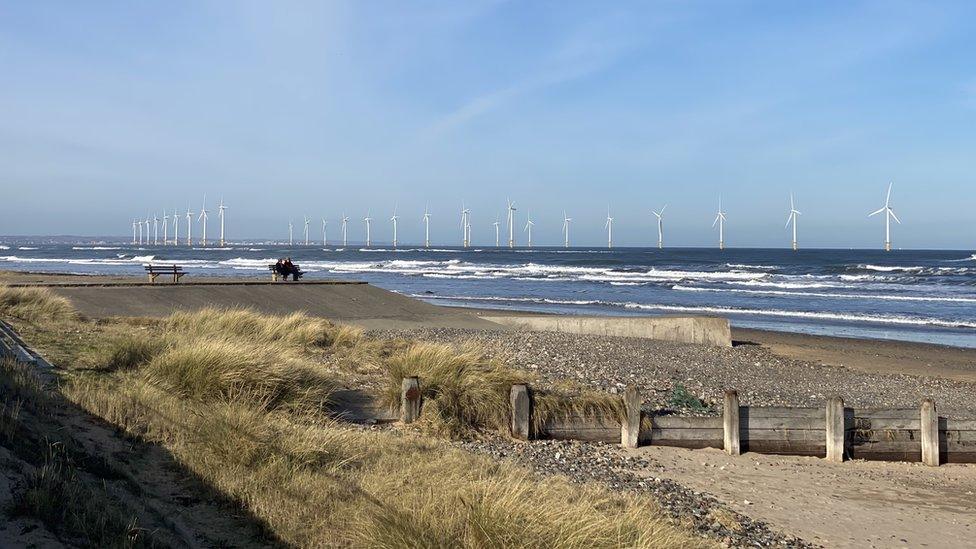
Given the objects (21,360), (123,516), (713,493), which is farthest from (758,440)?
(21,360)

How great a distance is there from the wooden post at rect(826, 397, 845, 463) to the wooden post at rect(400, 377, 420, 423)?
5.30 meters

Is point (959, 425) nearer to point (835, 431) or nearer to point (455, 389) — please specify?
point (835, 431)

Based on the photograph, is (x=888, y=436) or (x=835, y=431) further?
(x=888, y=436)

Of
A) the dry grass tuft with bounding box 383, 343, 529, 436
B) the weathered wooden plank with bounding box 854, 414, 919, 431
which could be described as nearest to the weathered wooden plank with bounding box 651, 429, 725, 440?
the weathered wooden plank with bounding box 854, 414, 919, 431

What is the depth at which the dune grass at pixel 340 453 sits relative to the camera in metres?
5.45

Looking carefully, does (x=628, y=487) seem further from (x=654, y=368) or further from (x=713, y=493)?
(x=654, y=368)

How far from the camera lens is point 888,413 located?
10852 millimetres

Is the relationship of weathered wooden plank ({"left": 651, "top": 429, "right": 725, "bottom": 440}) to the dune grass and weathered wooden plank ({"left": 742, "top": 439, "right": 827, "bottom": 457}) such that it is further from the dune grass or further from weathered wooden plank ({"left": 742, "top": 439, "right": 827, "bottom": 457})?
the dune grass

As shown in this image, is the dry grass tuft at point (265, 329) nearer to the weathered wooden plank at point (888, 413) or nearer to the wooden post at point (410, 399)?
the wooden post at point (410, 399)

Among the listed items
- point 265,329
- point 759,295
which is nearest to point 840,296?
point 759,295

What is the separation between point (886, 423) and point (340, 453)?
7.45 meters

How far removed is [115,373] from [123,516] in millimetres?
5324

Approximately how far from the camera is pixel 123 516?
4934 millimetres

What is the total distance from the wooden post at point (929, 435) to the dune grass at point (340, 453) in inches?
187
